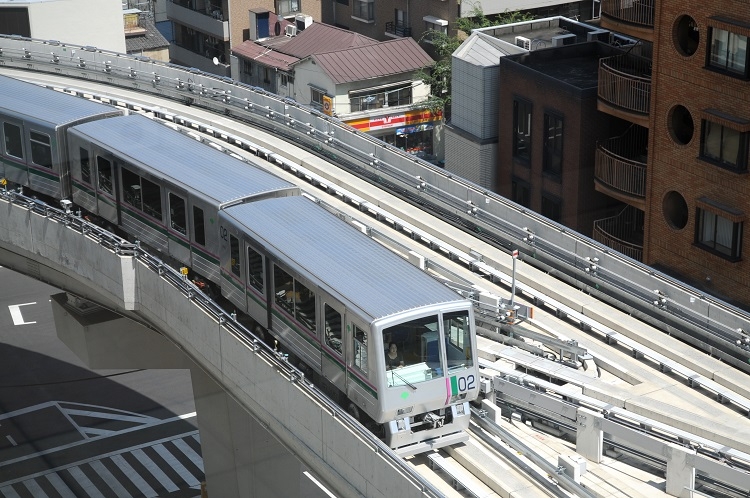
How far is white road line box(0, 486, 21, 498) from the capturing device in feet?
125

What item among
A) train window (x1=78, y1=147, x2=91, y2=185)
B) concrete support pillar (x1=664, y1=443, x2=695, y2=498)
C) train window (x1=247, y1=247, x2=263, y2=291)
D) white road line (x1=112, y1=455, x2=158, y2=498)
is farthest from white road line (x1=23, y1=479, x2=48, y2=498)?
concrete support pillar (x1=664, y1=443, x2=695, y2=498)

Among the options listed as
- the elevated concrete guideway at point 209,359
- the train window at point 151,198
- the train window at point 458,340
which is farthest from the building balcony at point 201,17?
the train window at point 458,340

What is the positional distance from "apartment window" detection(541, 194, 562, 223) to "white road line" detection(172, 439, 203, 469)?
51.1 ft

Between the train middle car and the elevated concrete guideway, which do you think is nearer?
the train middle car

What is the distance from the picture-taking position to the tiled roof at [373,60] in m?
59.2

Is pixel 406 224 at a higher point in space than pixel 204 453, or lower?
higher

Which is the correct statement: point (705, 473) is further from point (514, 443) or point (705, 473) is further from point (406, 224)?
point (406, 224)

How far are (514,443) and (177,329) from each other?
1011cm

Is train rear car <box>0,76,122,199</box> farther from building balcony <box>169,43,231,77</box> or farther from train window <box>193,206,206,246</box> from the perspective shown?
building balcony <box>169,43,231,77</box>

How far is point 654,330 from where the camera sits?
25906 mm

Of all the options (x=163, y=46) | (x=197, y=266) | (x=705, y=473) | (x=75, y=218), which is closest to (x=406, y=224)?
(x=197, y=266)

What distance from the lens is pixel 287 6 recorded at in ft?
241

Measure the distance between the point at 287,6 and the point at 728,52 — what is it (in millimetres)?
46053

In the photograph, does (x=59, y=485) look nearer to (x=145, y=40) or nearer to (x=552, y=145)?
(x=552, y=145)
